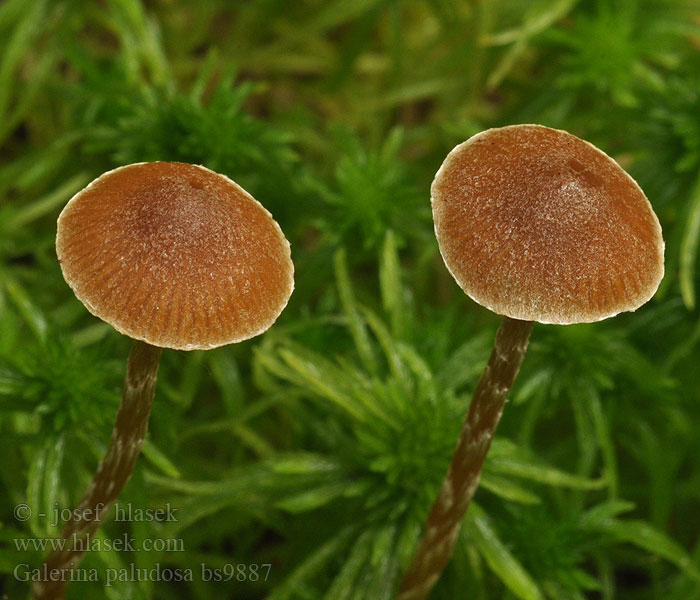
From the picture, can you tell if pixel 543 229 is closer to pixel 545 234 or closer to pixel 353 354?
pixel 545 234

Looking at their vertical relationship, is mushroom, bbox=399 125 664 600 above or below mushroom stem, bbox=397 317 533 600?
above

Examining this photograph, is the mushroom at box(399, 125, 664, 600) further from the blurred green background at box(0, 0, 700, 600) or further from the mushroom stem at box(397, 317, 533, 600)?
the blurred green background at box(0, 0, 700, 600)

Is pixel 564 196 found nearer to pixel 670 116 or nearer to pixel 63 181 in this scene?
pixel 670 116

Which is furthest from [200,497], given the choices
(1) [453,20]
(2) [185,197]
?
(1) [453,20]

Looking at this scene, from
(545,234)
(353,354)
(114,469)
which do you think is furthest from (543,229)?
(353,354)

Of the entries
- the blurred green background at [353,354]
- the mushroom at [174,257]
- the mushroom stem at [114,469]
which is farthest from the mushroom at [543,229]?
the blurred green background at [353,354]

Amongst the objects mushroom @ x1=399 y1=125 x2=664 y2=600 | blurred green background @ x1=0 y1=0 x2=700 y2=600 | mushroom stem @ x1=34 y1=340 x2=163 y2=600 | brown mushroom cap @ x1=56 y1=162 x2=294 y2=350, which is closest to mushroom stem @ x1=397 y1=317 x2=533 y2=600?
mushroom @ x1=399 y1=125 x2=664 y2=600
